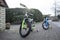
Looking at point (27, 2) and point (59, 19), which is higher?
point (27, 2)

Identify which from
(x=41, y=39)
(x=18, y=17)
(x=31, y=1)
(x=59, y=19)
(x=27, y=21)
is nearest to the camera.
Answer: (x=41, y=39)

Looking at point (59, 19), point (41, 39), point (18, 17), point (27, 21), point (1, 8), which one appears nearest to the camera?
point (41, 39)

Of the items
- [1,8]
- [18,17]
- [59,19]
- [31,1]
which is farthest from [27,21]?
[59,19]

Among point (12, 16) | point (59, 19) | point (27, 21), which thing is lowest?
point (59, 19)

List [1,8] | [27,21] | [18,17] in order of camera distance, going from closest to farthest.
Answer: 1. [27,21]
2. [1,8]
3. [18,17]

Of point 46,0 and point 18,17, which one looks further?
point 18,17

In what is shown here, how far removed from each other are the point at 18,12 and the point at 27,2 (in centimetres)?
250

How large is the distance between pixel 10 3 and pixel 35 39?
6.35m

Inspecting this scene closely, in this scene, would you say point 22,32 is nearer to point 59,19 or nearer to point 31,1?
point 31,1

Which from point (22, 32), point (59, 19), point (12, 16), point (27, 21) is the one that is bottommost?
point (59, 19)

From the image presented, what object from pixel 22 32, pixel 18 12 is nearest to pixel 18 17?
pixel 18 12

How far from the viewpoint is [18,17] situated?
42.4 feet

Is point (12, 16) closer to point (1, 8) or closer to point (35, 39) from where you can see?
point (1, 8)

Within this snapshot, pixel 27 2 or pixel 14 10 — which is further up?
pixel 27 2
